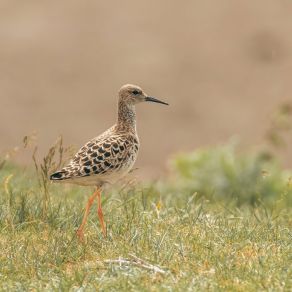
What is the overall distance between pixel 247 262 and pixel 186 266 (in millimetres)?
379

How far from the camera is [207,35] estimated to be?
18109mm

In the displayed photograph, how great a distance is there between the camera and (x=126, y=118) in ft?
26.5

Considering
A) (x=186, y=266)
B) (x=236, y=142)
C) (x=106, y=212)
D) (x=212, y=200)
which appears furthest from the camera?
(x=236, y=142)

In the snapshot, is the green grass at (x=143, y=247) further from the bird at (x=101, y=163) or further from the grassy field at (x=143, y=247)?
the bird at (x=101, y=163)

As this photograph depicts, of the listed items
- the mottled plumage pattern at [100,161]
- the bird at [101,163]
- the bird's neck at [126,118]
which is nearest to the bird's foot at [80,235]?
the bird at [101,163]

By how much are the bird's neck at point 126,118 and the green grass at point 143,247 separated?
628mm

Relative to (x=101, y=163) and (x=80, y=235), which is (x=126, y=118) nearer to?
(x=101, y=163)

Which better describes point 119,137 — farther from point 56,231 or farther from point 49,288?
point 49,288

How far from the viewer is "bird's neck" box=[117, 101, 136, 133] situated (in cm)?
800

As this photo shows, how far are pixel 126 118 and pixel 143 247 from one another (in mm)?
1356

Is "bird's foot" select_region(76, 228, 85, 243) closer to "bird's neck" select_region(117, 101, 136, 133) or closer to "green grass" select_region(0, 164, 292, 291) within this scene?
"green grass" select_region(0, 164, 292, 291)

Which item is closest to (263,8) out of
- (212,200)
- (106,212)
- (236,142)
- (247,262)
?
(236,142)

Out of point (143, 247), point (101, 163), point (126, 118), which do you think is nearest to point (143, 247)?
point (143, 247)

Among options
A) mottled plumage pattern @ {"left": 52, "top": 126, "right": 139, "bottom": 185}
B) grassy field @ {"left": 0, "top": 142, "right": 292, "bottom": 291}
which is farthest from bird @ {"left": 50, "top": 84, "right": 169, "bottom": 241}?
grassy field @ {"left": 0, "top": 142, "right": 292, "bottom": 291}
